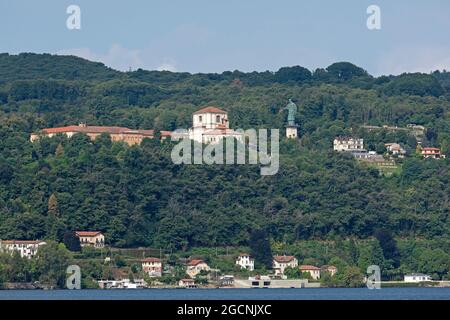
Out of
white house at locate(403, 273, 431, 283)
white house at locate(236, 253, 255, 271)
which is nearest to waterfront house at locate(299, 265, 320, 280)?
white house at locate(236, 253, 255, 271)

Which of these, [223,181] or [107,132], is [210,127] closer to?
[107,132]

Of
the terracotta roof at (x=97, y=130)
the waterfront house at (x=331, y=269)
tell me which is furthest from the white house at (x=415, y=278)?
the terracotta roof at (x=97, y=130)

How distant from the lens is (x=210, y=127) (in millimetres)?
108625

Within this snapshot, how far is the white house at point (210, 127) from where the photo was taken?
337ft

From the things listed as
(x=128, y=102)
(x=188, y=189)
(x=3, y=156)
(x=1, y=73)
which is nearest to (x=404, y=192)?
(x=188, y=189)

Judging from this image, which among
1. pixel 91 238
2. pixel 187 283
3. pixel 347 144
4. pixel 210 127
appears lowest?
pixel 187 283

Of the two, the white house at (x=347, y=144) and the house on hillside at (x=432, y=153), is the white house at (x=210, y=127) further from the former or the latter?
the house on hillside at (x=432, y=153)

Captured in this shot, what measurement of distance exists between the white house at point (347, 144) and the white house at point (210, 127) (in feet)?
27.6

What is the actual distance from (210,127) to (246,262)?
28.8 m

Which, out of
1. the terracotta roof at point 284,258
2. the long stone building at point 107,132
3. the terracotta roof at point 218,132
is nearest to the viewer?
the terracotta roof at point 284,258

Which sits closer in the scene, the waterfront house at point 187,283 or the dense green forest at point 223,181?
the waterfront house at point 187,283

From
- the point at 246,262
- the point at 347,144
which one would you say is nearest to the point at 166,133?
the point at 347,144
